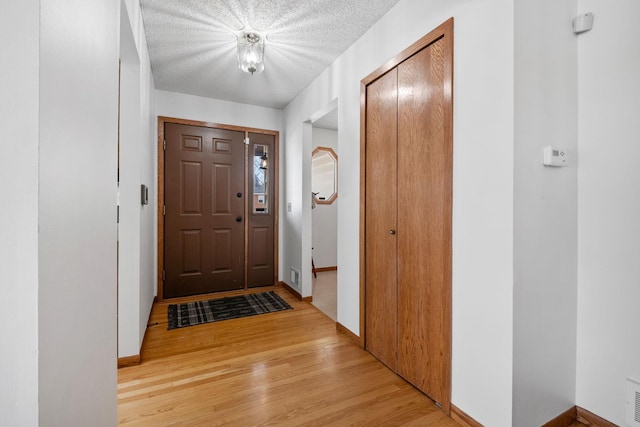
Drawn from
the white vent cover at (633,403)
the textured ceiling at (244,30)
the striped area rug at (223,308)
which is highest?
the textured ceiling at (244,30)

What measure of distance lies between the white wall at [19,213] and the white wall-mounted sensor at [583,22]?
83.2 inches

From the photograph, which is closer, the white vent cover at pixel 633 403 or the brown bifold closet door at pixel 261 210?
the white vent cover at pixel 633 403

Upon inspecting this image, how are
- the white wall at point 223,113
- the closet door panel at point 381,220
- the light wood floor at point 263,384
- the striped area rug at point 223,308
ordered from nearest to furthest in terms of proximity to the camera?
the light wood floor at point 263,384 → the closet door panel at point 381,220 → the striped area rug at point 223,308 → the white wall at point 223,113

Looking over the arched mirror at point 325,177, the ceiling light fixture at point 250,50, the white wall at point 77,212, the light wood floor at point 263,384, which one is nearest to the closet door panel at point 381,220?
the light wood floor at point 263,384

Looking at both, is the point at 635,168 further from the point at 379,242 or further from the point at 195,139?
the point at 195,139

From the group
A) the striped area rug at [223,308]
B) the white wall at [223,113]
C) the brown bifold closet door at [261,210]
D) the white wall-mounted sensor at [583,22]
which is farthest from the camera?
the brown bifold closet door at [261,210]

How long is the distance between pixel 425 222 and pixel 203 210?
2843 mm

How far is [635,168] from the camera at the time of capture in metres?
1.36

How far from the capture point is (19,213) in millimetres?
586

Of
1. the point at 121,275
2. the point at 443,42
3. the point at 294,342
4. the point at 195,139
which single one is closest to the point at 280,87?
the point at 195,139

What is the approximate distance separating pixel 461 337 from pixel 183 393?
1643 mm

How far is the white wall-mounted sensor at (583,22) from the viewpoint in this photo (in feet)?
4.77

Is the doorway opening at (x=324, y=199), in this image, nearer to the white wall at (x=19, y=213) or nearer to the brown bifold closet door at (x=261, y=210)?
the brown bifold closet door at (x=261, y=210)

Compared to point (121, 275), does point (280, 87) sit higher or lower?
higher
